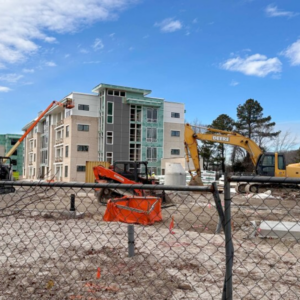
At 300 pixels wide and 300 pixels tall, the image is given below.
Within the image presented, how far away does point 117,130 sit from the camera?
46.0 m

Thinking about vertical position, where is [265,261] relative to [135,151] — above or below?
below

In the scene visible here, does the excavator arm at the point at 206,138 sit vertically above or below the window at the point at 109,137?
below

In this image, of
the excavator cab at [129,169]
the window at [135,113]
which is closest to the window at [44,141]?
the window at [135,113]

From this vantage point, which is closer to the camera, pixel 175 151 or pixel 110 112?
pixel 110 112

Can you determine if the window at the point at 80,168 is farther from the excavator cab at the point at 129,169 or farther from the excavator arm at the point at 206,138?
the excavator cab at the point at 129,169

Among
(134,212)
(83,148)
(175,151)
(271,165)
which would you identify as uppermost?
(83,148)

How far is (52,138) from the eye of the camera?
174 ft

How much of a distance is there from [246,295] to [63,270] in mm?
2563

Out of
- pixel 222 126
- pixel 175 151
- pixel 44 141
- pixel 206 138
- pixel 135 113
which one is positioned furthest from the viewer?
pixel 222 126

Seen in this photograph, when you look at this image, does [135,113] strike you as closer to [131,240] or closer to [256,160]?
[256,160]

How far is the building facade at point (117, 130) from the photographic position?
45.3 m

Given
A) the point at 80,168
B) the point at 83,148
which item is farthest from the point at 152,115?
the point at 80,168

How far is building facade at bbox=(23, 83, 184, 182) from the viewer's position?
45.3 m

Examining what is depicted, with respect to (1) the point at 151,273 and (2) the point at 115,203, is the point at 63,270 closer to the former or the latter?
(1) the point at 151,273
